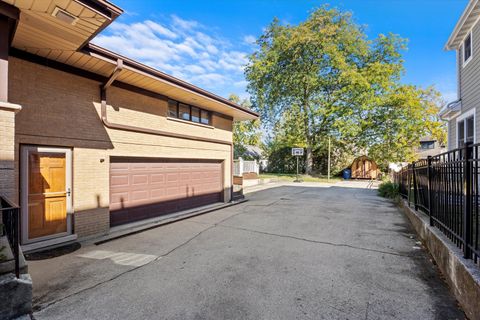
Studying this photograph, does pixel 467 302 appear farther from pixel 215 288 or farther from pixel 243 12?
pixel 243 12

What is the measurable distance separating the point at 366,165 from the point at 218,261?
24.2m

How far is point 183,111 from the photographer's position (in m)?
8.80

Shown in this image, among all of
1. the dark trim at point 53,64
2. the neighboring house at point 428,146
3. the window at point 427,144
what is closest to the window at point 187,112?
the dark trim at point 53,64

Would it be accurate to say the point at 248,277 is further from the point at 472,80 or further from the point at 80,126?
the point at 472,80

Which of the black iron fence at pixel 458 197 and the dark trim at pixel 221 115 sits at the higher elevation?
the dark trim at pixel 221 115

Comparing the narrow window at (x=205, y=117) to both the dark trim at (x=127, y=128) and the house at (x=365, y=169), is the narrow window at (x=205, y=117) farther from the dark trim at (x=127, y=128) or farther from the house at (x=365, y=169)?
the house at (x=365, y=169)

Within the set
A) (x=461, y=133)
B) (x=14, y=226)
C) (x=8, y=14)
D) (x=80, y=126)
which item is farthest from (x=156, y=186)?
(x=461, y=133)

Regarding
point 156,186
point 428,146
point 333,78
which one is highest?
point 333,78

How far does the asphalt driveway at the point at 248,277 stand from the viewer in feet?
9.53

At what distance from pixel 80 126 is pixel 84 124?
0.10 meters

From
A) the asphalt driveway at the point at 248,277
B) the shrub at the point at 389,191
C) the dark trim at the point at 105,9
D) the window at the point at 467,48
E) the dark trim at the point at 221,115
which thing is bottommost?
the asphalt driveway at the point at 248,277

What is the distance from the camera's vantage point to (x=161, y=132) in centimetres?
766

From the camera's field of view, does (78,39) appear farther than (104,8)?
Yes

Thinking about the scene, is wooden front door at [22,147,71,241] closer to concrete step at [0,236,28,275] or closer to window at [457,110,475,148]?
concrete step at [0,236,28,275]
